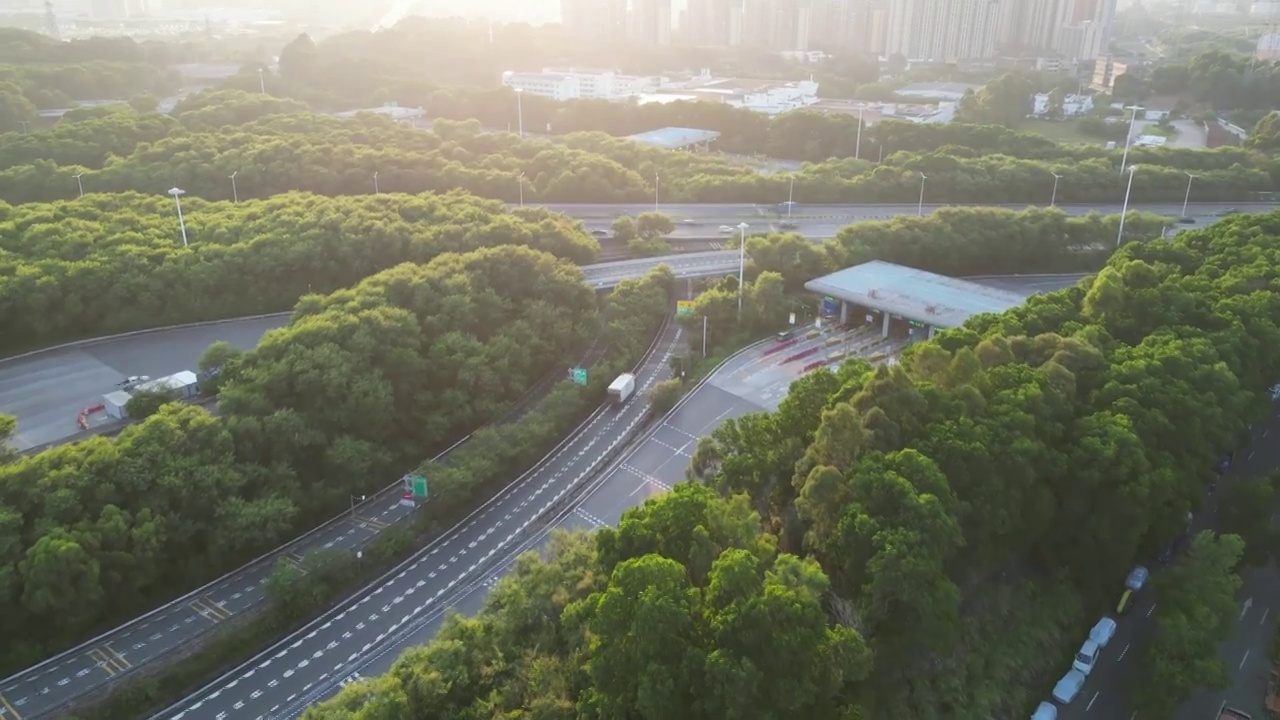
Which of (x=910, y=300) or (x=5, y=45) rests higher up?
(x=5, y=45)

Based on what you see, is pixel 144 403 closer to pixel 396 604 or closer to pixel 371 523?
pixel 371 523

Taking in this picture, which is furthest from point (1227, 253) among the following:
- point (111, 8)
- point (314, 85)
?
point (111, 8)

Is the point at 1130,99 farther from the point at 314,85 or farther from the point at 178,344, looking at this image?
the point at 178,344

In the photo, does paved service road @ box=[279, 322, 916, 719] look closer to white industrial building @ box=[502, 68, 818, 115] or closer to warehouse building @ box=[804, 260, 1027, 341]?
warehouse building @ box=[804, 260, 1027, 341]

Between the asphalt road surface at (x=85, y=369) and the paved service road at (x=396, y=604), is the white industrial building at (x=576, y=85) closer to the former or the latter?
the asphalt road surface at (x=85, y=369)

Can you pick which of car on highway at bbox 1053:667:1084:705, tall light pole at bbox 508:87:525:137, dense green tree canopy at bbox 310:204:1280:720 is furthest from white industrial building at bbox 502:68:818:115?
car on highway at bbox 1053:667:1084:705

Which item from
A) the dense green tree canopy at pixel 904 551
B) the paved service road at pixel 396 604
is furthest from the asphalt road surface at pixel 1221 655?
the paved service road at pixel 396 604

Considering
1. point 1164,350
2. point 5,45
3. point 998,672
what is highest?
point 5,45
